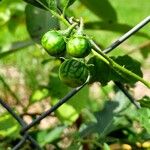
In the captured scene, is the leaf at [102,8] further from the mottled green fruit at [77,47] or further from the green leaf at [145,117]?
the mottled green fruit at [77,47]

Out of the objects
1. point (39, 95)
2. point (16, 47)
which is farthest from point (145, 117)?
point (39, 95)

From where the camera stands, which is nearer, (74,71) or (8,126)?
(74,71)

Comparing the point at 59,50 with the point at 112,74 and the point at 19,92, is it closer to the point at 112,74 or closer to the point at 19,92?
the point at 112,74

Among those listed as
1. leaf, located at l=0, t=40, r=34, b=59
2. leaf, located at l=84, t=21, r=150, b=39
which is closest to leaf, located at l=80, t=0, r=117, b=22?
leaf, located at l=84, t=21, r=150, b=39

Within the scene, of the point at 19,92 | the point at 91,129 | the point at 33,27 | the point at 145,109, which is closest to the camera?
the point at 145,109

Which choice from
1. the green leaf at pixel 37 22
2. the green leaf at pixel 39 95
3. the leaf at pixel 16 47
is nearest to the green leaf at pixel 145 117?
the green leaf at pixel 37 22

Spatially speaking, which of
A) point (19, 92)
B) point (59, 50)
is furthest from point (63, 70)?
point (19, 92)

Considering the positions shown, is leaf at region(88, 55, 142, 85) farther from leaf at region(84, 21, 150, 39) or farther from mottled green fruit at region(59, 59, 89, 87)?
leaf at region(84, 21, 150, 39)

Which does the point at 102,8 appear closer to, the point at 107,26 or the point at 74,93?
the point at 107,26
